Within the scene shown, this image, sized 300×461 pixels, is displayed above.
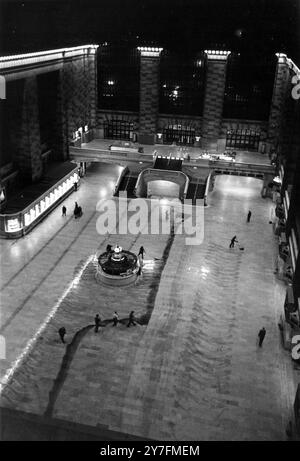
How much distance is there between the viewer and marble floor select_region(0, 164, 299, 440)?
27.5 meters

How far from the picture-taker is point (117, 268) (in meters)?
42.4

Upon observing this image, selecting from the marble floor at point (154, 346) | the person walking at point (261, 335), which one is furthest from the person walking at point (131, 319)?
the person walking at point (261, 335)

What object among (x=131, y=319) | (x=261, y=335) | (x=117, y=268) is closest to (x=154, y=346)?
(x=131, y=319)

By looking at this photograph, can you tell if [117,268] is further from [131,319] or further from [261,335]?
[261,335]

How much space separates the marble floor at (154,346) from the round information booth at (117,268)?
98 cm

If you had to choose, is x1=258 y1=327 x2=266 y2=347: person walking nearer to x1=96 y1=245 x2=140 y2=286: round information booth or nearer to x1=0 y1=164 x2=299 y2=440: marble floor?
x1=0 y1=164 x2=299 y2=440: marble floor

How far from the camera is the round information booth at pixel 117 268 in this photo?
4206cm

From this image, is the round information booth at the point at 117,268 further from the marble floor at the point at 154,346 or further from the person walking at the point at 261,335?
the person walking at the point at 261,335

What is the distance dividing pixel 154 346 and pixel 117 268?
10.7 metres

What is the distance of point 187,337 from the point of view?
115 ft

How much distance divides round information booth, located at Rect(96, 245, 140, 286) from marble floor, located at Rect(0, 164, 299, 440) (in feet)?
3.21

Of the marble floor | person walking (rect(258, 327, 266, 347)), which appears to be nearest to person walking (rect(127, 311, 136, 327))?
the marble floor
